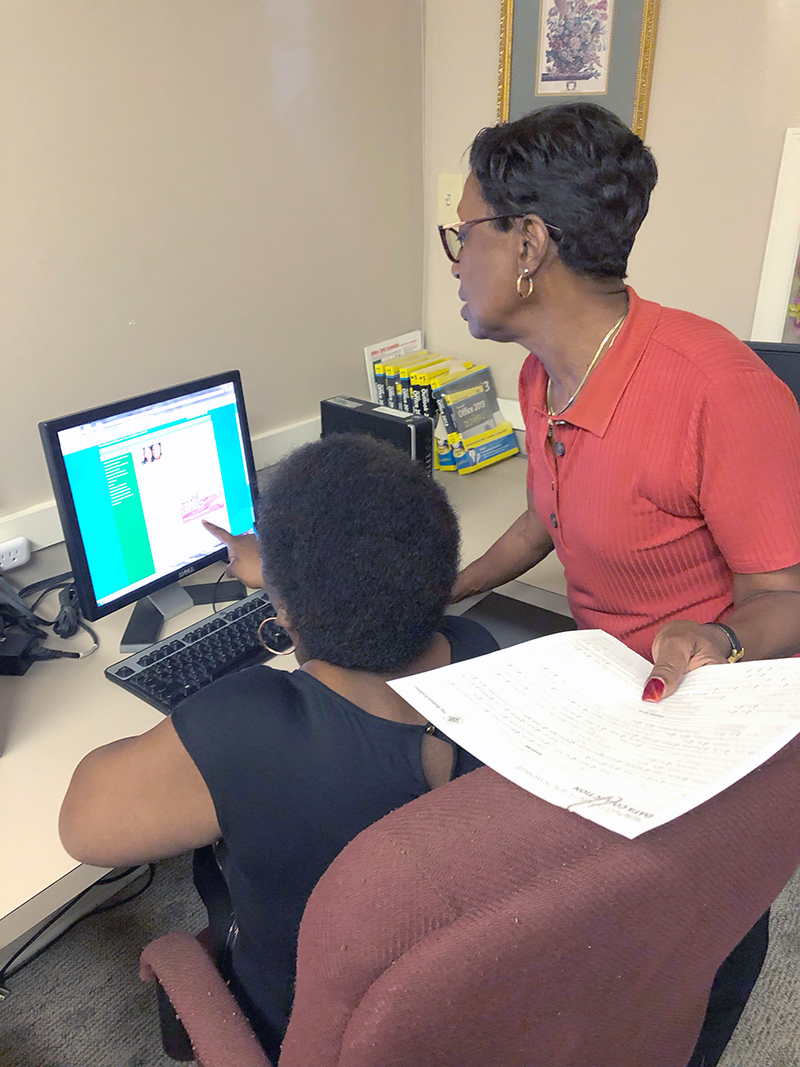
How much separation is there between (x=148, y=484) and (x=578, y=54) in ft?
4.69

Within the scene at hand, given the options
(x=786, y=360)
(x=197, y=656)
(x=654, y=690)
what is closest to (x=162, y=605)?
(x=197, y=656)

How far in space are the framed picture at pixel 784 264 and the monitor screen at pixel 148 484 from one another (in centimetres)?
120

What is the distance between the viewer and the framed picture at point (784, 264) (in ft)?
5.11

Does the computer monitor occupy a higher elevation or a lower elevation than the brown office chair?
lower

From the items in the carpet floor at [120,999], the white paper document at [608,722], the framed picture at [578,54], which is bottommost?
the carpet floor at [120,999]

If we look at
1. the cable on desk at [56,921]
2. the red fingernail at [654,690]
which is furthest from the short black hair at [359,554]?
the cable on desk at [56,921]

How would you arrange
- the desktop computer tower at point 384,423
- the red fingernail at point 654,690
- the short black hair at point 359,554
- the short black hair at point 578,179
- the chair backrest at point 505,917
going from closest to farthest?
the chair backrest at point 505,917
the red fingernail at point 654,690
the short black hair at point 359,554
the short black hair at point 578,179
the desktop computer tower at point 384,423

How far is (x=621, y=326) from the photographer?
1037 millimetres

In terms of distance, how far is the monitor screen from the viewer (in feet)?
3.71

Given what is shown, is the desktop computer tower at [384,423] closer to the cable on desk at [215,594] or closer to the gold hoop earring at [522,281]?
the cable on desk at [215,594]

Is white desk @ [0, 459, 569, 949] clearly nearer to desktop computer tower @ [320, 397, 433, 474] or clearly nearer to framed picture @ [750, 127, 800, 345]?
desktop computer tower @ [320, 397, 433, 474]

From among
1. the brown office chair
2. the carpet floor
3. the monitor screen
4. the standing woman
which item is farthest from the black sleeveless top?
the carpet floor

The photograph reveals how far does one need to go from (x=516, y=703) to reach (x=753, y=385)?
1.90 ft

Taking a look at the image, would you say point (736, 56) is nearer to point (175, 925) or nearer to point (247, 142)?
point (247, 142)
